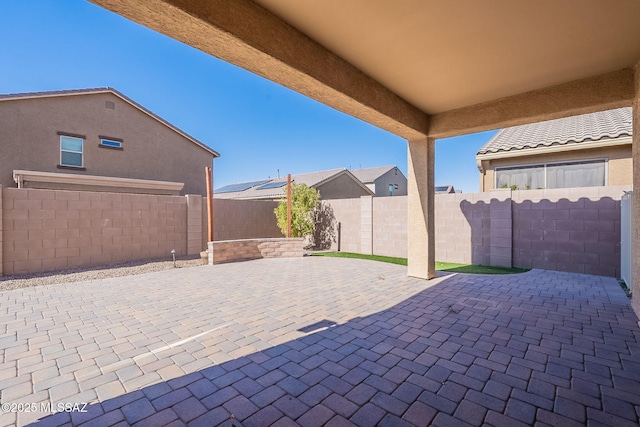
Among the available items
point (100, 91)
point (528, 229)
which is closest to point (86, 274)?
point (100, 91)

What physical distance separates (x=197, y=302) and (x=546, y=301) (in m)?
5.89

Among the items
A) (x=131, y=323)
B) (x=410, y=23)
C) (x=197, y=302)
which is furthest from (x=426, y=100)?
(x=131, y=323)

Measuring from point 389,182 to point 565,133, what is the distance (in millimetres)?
19962

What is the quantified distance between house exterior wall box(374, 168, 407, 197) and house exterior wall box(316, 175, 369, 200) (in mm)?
3471

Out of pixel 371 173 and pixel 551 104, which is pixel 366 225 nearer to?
pixel 551 104

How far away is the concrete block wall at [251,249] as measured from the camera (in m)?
8.39

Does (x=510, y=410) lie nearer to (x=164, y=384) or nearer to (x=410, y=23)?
(x=164, y=384)

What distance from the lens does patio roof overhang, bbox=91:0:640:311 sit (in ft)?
8.45

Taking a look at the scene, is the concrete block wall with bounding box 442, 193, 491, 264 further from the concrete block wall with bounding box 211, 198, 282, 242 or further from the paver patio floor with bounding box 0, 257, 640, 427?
the concrete block wall with bounding box 211, 198, 282, 242

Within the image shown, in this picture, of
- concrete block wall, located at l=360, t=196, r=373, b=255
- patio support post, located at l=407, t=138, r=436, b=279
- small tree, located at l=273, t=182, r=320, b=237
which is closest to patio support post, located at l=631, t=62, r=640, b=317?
patio support post, located at l=407, t=138, r=436, b=279

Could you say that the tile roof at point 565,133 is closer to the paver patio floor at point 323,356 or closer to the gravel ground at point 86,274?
the paver patio floor at point 323,356

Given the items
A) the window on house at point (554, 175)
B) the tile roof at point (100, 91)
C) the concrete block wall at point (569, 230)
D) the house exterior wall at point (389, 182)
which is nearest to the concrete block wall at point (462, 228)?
the concrete block wall at point (569, 230)

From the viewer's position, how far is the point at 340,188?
22406 millimetres

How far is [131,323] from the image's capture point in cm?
389
